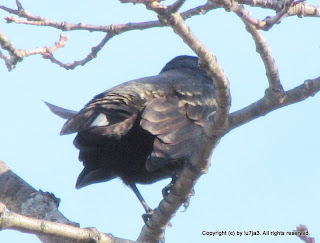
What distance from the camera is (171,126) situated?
17.8ft

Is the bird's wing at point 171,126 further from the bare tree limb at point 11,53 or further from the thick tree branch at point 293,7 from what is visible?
the thick tree branch at point 293,7

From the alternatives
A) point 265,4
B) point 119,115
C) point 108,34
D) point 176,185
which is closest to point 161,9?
point 265,4

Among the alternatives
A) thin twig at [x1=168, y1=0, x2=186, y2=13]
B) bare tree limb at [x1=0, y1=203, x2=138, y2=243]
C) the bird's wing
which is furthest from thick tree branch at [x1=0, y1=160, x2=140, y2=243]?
thin twig at [x1=168, y1=0, x2=186, y2=13]

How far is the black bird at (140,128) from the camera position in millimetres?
5227

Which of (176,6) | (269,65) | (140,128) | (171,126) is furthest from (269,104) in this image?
(140,128)

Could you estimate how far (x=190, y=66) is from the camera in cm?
734

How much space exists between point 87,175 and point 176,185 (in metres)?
1.52

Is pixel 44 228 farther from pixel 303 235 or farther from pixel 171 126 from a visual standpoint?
pixel 171 126

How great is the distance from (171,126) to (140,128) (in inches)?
10.0

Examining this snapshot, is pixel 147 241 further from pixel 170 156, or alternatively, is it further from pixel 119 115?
pixel 119 115

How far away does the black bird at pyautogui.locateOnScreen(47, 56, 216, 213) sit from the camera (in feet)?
17.1

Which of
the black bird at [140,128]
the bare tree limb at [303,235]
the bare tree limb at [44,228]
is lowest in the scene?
the bare tree limb at [44,228]

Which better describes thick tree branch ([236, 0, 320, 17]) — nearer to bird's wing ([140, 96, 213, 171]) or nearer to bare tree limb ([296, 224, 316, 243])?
bare tree limb ([296, 224, 316, 243])

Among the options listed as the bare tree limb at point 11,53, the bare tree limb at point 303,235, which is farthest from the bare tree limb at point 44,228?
the bare tree limb at point 11,53
